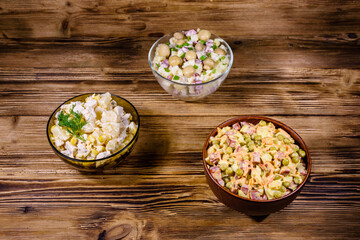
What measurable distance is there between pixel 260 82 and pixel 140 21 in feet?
3.35

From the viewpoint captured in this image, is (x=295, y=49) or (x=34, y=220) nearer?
(x=34, y=220)

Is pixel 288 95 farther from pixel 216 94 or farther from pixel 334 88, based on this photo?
pixel 216 94

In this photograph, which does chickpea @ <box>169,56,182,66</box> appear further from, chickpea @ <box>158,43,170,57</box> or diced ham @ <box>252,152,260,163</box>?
diced ham @ <box>252,152,260,163</box>

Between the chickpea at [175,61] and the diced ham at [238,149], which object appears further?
the chickpea at [175,61]

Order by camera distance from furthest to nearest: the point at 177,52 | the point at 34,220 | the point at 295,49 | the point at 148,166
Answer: the point at 295,49 < the point at 177,52 < the point at 148,166 < the point at 34,220

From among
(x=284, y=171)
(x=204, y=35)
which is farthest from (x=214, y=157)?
(x=204, y=35)

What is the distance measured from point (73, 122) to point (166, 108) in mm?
576

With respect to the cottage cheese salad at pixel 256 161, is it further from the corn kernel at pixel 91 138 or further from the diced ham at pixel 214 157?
the corn kernel at pixel 91 138

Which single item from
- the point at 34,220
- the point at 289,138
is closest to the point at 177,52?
the point at 289,138

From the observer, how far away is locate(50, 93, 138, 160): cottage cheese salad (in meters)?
1.29

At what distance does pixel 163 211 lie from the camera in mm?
1352

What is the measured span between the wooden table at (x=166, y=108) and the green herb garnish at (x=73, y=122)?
0.26m

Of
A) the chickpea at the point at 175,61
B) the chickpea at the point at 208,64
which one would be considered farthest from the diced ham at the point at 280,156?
the chickpea at the point at 175,61

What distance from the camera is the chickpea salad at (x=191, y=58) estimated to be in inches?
62.7
